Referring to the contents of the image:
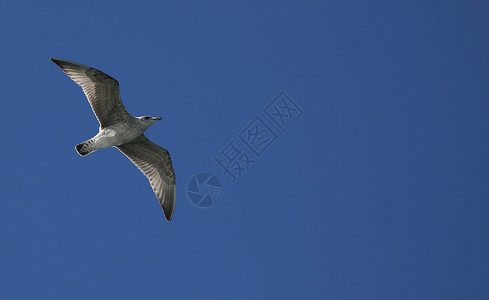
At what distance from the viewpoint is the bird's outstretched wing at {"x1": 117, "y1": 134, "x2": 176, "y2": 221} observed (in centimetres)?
1255

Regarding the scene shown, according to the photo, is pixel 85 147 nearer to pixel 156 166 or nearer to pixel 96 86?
pixel 96 86

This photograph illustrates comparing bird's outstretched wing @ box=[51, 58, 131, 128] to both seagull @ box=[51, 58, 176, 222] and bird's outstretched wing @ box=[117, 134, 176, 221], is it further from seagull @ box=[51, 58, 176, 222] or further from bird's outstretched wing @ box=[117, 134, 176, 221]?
bird's outstretched wing @ box=[117, 134, 176, 221]

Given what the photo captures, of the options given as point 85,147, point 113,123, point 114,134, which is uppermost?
point 113,123

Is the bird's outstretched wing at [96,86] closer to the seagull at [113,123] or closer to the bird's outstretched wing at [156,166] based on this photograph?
the seagull at [113,123]

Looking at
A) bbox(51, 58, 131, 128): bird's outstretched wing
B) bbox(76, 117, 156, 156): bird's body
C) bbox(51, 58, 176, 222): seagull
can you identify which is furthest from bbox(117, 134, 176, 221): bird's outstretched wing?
bbox(51, 58, 131, 128): bird's outstretched wing

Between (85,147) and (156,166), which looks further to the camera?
(156,166)

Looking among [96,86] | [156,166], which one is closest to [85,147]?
[96,86]

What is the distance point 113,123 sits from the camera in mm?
11789

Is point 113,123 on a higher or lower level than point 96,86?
lower

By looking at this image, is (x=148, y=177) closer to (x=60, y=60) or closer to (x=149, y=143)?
(x=149, y=143)

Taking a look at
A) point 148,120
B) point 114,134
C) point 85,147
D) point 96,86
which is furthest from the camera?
point 148,120

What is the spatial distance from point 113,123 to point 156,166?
1628 millimetres

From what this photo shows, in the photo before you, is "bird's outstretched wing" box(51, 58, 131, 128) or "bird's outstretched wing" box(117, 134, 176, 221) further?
"bird's outstretched wing" box(117, 134, 176, 221)

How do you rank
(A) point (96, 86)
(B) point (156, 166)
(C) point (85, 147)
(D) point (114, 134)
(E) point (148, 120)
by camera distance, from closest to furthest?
1. (A) point (96, 86)
2. (D) point (114, 134)
3. (C) point (85, 147)
4. (E) point (148, 120)
5. (B) point (156, 166)
